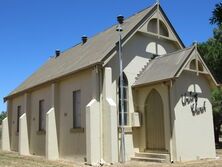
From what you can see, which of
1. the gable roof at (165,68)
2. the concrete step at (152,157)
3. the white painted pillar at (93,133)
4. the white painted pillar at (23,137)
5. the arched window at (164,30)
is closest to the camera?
the white painted pillar at (93,133)

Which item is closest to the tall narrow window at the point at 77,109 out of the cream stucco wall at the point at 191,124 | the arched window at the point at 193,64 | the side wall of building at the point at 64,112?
→ the side wall of building at the point at 64,112

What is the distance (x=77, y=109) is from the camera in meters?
19.5

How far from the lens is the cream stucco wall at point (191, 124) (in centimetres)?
1744

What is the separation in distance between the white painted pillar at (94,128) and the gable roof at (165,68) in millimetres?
2643

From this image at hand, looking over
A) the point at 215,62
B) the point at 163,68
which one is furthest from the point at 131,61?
the point at 215,62

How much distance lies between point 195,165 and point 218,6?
1008 centimetres

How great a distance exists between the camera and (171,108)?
1736 centimetres

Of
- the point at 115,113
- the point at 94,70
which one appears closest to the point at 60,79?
the point at 94,70

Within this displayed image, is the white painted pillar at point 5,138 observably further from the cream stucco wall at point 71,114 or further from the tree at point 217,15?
the tree at point 217,15

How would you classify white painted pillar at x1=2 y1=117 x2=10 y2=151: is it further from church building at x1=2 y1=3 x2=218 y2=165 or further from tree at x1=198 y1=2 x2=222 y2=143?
tree at x1=198 y1=2 x2=222 y2=143

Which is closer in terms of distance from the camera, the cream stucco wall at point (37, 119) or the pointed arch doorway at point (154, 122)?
the pointed arch doorway at point (154, 122)

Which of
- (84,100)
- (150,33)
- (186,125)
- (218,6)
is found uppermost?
(150,33)

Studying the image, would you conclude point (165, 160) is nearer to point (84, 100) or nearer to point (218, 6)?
point (84, 100)

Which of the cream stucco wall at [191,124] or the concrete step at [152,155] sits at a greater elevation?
the cream stucco wall at [191,124]
